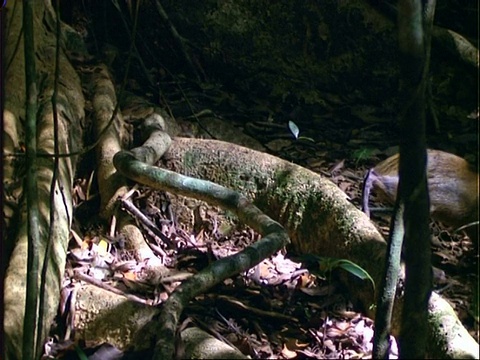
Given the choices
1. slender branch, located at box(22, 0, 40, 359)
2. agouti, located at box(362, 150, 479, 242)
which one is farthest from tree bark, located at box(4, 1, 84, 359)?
agouti, located at box(362, 150, 479, 242)

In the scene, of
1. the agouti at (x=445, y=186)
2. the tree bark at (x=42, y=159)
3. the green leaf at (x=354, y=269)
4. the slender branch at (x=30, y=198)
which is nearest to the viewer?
the agouti at (x=445, y=186)

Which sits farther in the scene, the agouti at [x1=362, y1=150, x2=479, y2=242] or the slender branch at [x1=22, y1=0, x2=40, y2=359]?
the slender branch at [x1=22, y1=0, x2=40, y2=359]

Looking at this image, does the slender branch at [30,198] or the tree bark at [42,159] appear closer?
the slender branch at [30,198]

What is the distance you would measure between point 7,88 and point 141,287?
1.39m

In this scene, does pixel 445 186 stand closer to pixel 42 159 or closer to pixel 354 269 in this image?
pixel 354 269

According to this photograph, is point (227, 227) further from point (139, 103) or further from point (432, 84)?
point (139, 103)

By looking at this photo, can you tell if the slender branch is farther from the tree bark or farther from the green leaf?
the green leaf

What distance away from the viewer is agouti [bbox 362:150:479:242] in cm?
89

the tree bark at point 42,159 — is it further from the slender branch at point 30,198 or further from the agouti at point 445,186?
the agouti at point 445,186

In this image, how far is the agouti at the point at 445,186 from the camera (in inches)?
35.1

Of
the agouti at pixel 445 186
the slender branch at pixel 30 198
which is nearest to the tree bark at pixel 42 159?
the slender branch at pixel 30 198

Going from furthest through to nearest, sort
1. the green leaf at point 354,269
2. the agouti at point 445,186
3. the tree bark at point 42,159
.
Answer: the tree bark at point 42,159 → the green leaf at point 354,269 → the agouti at point 445,186

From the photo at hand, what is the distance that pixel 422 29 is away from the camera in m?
0.82

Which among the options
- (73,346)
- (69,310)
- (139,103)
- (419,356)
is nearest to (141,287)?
(73,346)
